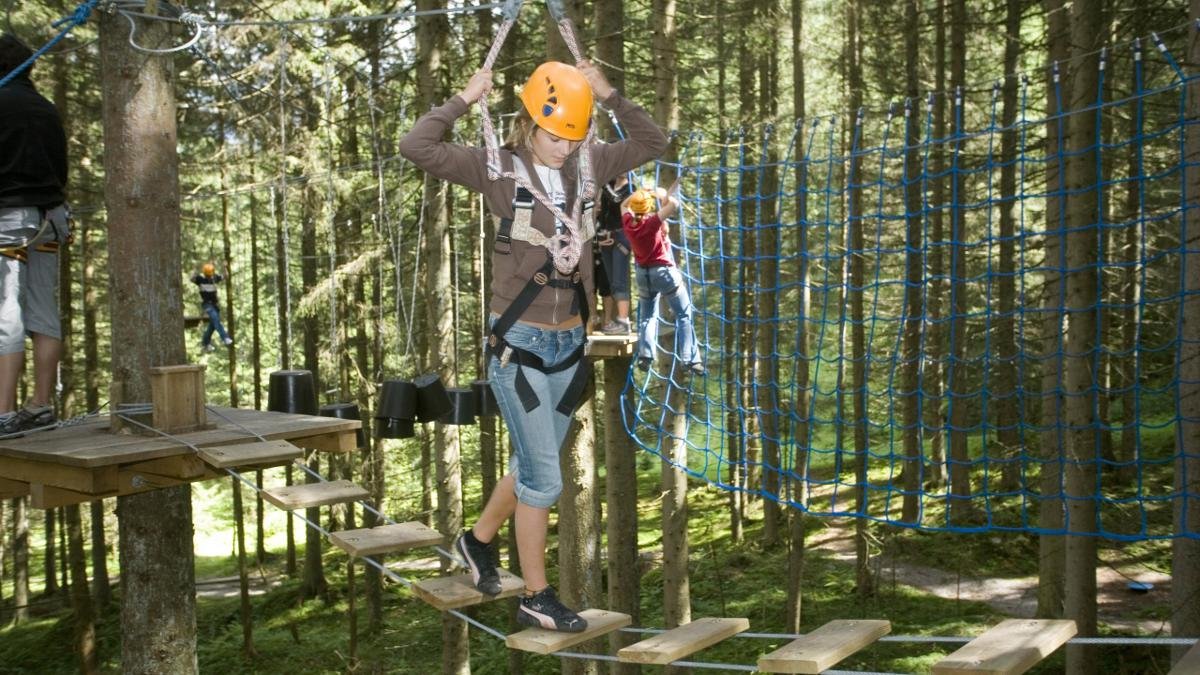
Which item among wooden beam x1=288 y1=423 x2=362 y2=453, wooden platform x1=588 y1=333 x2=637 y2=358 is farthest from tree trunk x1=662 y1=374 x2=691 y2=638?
wooden beam x1=288 y1=423 x2=362 y2=453

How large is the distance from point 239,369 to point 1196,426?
82.6 ft

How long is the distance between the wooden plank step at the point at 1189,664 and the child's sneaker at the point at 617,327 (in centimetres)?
415

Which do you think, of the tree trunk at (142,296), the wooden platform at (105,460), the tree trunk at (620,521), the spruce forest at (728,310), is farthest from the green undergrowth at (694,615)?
the wooden platform at (105,460)

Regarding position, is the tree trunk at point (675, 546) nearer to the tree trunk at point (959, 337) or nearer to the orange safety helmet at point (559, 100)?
the tree trunk at point (959, 337)

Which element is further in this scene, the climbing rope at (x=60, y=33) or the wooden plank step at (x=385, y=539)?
the climbing rope at (x=60, y=33)

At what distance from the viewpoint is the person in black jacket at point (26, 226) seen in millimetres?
4168

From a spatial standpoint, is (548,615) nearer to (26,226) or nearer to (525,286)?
(525,286)

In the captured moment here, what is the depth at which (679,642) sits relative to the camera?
313 centimetres

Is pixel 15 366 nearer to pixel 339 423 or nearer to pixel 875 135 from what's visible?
pixel 339 423

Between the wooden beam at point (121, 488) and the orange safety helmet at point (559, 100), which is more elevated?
the orange safety helmet at point (559, 100)

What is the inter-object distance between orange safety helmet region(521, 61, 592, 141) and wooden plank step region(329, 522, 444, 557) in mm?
1568

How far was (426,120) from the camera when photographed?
3.17 m

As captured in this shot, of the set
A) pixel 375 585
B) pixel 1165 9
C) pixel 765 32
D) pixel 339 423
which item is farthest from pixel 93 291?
pixel 1165 9

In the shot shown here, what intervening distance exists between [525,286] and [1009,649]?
180 cm
